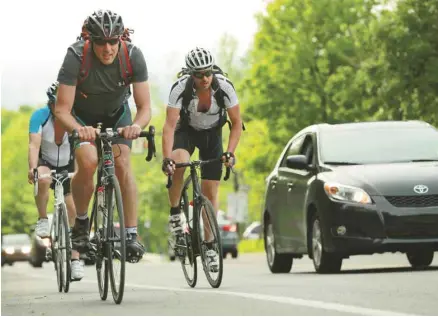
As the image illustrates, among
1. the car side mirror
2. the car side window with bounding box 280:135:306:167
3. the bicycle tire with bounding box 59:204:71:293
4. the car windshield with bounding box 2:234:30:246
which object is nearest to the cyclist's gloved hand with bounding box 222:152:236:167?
the bicycle tire with bounding box 59:204:71:293

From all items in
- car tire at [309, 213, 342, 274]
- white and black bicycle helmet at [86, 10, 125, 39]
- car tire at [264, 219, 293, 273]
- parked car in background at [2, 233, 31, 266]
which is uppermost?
white and black bicycle helmet at [86, 10, 125, 39]

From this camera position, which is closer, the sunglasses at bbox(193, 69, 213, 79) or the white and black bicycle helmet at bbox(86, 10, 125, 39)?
the white and black bicycle helmet at bbox(86, 10, 125, 39)

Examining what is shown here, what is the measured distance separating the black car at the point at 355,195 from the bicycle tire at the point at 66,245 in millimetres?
2911

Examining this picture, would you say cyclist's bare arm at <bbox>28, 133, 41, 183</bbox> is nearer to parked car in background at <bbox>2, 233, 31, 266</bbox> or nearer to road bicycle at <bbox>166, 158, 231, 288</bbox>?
road bicycle at <bbox>166, 158, 231, 288</bbox>

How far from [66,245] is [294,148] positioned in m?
4.80

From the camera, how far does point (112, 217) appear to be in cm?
1091

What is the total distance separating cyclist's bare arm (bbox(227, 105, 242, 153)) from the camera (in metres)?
13.1

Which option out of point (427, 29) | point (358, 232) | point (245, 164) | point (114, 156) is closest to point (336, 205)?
point (358, 232)

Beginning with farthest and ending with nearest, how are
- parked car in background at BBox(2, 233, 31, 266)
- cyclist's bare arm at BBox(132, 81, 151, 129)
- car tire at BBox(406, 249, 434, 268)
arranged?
parked car in background at BBox(2, 233, 31, 266), car tire at BBox(406, 249, 434, 268), cyclist's bare arm at BBox(132, 81, 151, 129)

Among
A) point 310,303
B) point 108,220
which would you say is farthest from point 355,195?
point 310,303

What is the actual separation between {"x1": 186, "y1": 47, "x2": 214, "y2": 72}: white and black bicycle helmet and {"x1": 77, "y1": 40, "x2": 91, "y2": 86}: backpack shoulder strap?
1.71m

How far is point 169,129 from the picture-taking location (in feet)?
42.9

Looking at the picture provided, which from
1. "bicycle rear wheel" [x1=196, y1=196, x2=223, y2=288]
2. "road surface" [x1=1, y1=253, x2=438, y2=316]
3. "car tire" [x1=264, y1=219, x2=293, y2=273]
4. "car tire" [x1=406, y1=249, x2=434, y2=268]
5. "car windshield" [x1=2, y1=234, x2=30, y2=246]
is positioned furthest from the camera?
"car windshield" [x1=2, y1=234, x2=30, y2=246]

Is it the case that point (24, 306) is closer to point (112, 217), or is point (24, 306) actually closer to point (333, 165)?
point (112, 217)
